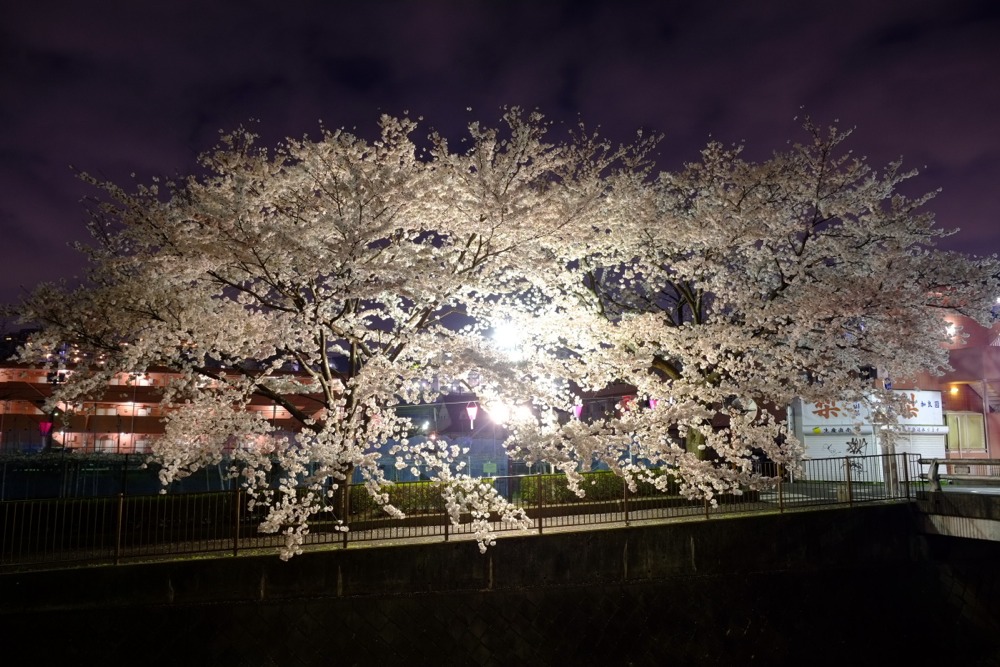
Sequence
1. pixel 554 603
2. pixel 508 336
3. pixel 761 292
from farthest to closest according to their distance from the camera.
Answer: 1. pixel 761 292
2. pixel 508 336
3. pixel 554 603

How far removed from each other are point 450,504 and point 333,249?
5.26 meters

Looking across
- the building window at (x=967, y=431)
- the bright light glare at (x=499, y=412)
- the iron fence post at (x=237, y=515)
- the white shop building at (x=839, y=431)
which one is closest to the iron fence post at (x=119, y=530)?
the iron fence post at (x=237, y=515)

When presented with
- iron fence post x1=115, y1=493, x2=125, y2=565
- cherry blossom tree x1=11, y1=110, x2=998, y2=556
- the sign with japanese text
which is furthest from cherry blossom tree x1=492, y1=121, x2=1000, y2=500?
iron fence post x1=115, y1=493, x2=125, y2=565

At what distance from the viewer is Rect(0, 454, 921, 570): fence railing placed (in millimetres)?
12672

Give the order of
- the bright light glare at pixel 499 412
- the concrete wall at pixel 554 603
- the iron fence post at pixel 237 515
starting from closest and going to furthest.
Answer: the concrete wall at pixel 554 603, the iron fence post at pixel 237 515, the bright light glare at pixel 499 412

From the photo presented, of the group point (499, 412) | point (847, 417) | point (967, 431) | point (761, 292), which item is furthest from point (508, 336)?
point (967, 431)

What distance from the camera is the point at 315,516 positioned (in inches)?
614

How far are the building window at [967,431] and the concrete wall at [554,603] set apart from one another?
16.4m

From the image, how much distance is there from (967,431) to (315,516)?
1161 inches

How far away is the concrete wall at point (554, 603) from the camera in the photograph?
443 inches

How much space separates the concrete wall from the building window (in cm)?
1635

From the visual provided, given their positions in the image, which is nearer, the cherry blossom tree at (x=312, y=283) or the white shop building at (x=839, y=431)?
the cherry blossom tree at (x=312, y=283)

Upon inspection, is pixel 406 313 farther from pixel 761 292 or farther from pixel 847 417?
pixel 847 417

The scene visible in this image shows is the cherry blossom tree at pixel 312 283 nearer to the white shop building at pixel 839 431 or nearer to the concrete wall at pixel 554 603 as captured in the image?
the concrete wall at pixel 554 603
